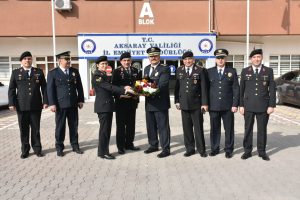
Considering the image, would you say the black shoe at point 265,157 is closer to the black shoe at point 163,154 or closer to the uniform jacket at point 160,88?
the black shoe at point 163,154

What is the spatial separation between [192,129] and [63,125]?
91.0 inches

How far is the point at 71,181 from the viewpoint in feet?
16.7

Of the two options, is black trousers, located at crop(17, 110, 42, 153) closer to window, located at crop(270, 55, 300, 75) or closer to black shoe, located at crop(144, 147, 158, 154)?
black shoe, located at crop(144, 147, 158, 154)

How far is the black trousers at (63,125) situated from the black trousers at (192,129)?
2.00m

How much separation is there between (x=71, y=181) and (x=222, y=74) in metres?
3.03

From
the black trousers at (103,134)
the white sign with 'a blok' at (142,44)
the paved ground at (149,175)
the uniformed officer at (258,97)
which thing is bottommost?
the paved ground at (149,175)

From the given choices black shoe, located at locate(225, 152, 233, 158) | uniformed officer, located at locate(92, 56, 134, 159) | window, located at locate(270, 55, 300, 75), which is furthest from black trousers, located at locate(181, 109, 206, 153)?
window, located at locate(270, 55, 300, 75)

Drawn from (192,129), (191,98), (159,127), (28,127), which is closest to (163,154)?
(159,127)

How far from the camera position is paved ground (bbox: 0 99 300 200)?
4.56m

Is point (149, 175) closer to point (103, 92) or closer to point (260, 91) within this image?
point (103, 92)

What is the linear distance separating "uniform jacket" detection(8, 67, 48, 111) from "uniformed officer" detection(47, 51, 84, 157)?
0.24m

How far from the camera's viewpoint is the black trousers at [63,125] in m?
6.66

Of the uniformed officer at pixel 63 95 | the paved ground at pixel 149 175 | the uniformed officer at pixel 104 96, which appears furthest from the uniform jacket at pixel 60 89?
the paved ground at pixel 149 175

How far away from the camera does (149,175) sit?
17.6ft
